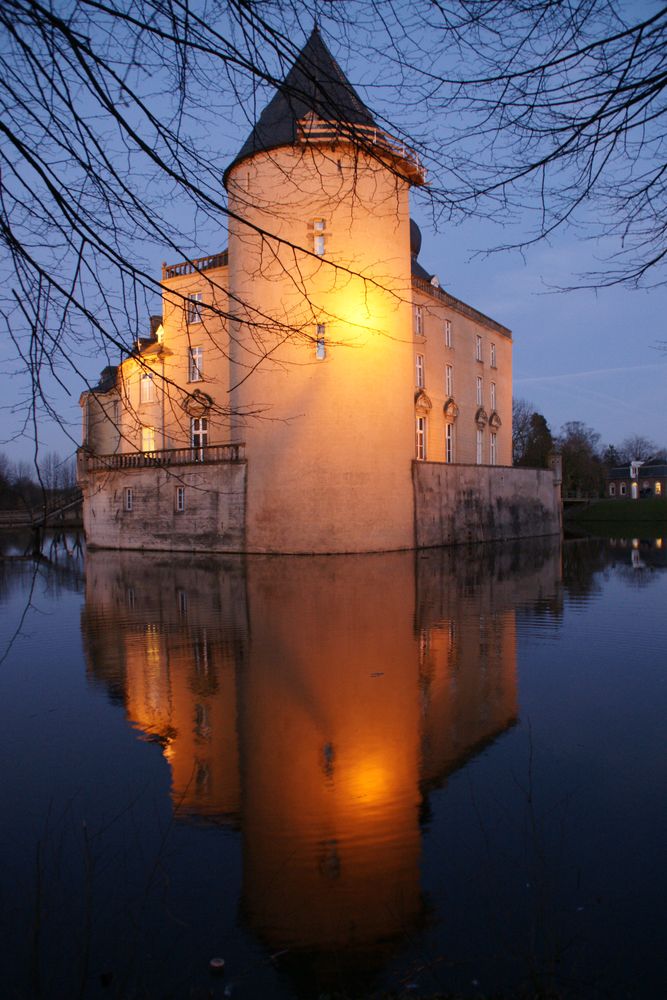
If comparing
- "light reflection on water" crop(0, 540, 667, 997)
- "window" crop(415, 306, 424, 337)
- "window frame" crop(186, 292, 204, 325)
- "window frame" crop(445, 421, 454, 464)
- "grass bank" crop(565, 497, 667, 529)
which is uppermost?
"window" crop(415, 306, 424, 337)

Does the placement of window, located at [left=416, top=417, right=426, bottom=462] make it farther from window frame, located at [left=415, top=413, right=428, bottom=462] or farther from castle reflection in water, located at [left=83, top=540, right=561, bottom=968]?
castle reflection in water, located at [left=83, top=540, right=561, bottom=968]

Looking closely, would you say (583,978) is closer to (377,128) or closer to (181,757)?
(181,757)

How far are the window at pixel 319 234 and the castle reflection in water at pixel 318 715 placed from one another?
48.0ft

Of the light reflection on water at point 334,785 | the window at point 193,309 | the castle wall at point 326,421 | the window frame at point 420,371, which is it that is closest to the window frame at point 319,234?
the castle wall at point 326,421

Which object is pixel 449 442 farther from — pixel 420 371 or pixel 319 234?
pixel 319 234

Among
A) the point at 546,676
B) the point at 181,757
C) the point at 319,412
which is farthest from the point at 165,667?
the point at 319,412

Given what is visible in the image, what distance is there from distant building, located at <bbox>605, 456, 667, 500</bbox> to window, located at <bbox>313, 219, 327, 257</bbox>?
89.1 m

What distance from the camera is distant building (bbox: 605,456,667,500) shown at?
108 m

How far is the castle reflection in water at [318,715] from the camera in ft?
12.9

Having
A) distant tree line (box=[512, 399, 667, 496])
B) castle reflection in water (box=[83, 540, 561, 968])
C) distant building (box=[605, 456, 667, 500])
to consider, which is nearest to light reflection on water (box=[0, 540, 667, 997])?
castle reflection in water (box=[83, 540, 561, 968])

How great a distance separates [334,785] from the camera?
5266mm

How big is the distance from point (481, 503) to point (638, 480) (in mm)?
84815

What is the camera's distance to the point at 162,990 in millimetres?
3143

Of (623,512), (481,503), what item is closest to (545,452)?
(623,512)
